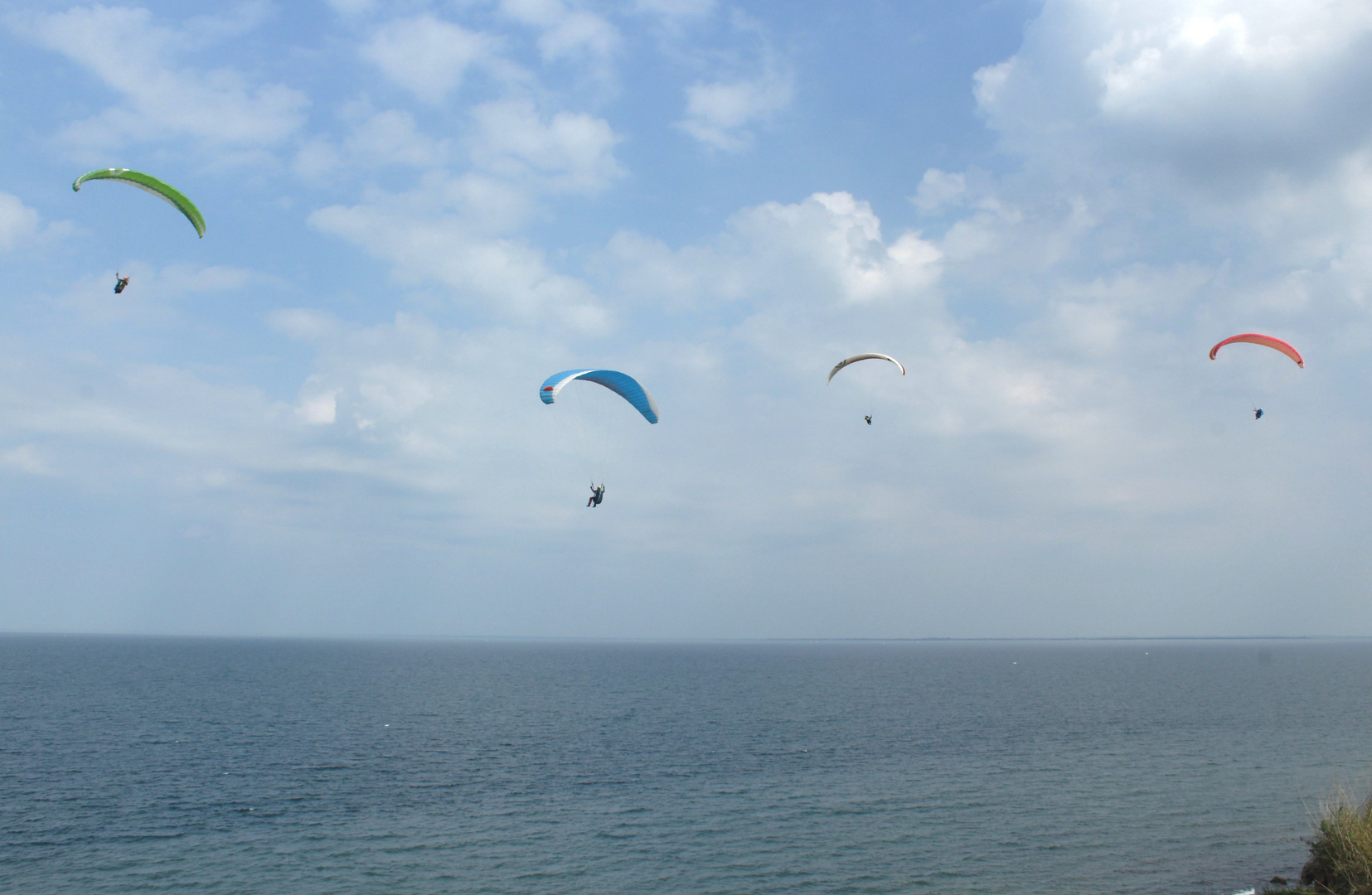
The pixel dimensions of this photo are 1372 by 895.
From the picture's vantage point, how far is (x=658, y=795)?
140 feet

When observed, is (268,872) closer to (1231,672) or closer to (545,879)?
(545,879)

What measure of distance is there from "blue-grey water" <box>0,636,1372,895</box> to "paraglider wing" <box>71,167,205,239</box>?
25.2 meters

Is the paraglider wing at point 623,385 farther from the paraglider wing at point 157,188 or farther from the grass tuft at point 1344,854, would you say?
the grass tuft at point 1344,854

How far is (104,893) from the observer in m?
28.8

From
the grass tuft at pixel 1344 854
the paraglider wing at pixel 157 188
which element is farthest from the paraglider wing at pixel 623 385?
the grass tuft at pixel 1344 854

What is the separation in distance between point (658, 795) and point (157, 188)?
36315 millimetres

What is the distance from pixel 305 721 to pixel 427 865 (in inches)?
1773

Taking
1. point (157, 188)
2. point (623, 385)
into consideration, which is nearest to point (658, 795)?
point (623, 385)

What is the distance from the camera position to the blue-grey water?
31.2m

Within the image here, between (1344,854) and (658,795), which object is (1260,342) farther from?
(658,795)

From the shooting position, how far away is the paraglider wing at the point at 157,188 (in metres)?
27.3

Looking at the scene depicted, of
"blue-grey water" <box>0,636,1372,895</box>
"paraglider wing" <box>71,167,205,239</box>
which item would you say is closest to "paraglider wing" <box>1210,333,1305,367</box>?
"blue-grey water" <box>0,636,1372,895</box>

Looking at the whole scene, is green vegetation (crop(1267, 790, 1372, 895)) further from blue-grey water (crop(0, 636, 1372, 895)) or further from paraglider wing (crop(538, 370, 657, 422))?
paraglider wing (crop(538, 370, 657, 422))

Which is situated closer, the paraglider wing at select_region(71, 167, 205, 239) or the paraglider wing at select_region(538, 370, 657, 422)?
the paraglider wing at select_region(71, 167, 205, 239)
